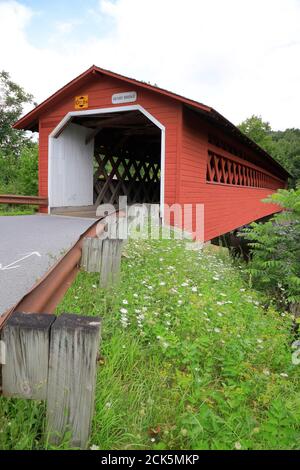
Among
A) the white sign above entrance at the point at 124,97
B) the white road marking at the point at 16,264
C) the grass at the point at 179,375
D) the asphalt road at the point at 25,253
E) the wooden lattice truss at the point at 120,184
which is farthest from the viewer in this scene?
the wooden lattice truss at the point at 120,184

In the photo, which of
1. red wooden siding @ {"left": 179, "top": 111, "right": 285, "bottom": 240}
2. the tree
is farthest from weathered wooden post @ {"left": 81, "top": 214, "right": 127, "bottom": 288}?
the tree

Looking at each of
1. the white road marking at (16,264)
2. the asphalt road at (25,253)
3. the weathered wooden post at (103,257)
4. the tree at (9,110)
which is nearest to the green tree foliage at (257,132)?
the tree at (9,110)

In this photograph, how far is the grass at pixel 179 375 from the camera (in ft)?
6.09

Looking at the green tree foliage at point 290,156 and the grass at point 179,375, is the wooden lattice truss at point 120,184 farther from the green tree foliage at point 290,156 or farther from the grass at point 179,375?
the green tree foliage at point 290,156

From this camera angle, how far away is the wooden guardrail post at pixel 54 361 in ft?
4.53

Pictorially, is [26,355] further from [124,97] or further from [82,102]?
[82,102]

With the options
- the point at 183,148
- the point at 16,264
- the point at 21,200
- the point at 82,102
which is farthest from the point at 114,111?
the point at 16,264

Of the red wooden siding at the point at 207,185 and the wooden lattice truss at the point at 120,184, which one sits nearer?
the red wooden siding at the point at 207,185

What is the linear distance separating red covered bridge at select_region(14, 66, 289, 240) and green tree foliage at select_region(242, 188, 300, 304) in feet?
8.17

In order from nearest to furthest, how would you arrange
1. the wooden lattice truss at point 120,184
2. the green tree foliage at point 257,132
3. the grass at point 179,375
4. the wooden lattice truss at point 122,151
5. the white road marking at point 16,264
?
the grass at point 179,375 → the white road marking at point 16,264 → the wooden lattice truss at point 122,151 → the wooden lattice truss at point 120,184 → the green tree foliage at point 257,132

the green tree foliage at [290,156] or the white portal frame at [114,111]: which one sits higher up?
the green tree foliage at [290,156]

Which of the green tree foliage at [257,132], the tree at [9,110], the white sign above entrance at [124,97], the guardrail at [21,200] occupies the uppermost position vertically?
the green tree foliage at [257,132]

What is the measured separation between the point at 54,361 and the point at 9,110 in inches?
1033

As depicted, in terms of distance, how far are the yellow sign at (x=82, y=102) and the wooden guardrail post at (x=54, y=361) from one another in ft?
28.1
